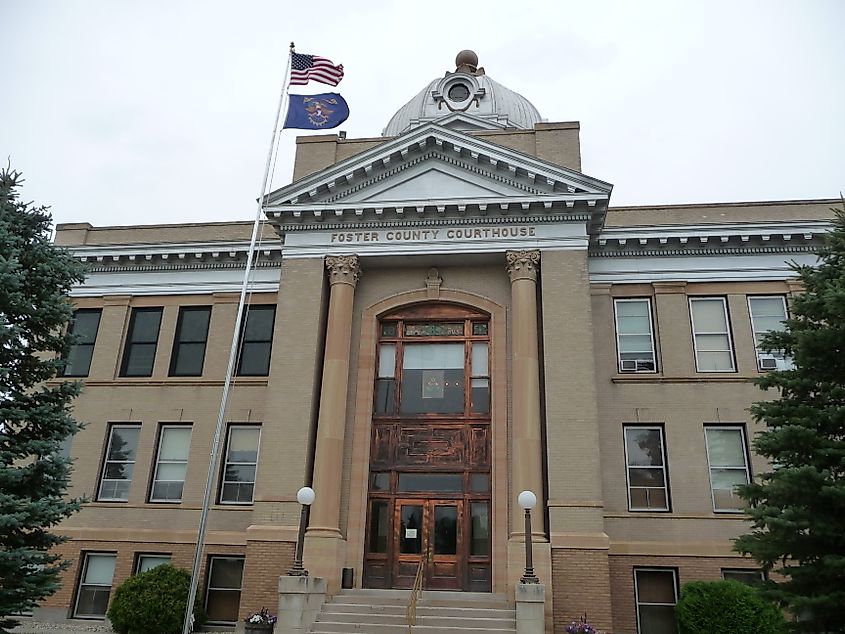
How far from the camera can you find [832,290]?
12008 millimetres

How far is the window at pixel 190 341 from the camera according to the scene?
23.5 meters

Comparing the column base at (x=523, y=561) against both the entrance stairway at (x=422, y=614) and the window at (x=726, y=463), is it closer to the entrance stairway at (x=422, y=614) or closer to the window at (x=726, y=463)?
the entrance stairway at (x=422, y=614)

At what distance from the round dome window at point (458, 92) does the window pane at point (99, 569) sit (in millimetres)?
24284

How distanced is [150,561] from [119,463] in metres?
3.28

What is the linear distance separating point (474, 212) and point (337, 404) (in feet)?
21.9

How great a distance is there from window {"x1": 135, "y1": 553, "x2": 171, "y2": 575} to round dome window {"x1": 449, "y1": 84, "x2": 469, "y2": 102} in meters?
23.6

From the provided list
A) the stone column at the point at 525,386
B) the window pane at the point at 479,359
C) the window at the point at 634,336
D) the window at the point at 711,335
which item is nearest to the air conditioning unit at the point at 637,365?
the window at the point at 634,336

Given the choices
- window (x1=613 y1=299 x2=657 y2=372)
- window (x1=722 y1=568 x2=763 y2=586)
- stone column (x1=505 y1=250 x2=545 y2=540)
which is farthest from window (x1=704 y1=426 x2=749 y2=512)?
stone column (x1=505 y1=250 x2=545 y2=540)

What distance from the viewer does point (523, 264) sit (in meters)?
20.2

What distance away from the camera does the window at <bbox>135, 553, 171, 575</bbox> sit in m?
21.1

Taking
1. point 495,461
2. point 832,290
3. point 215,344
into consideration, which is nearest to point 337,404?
point 495,461

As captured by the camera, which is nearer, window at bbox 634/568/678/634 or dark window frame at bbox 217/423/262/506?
window at bbox 634/568/678/634

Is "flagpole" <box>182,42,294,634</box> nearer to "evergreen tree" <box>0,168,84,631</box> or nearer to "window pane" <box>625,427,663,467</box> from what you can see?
"evergreen tree" <box>0,168,84,631</box>

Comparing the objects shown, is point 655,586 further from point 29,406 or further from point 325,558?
point 29,406
